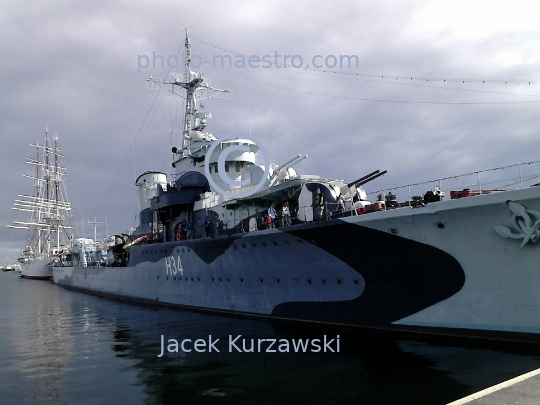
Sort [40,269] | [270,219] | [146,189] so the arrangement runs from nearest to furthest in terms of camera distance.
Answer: [270,219] < [146,189] < [40,269]

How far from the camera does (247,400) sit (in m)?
6.77

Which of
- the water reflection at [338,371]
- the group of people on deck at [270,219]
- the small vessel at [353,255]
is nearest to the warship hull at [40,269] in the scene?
the small vessel at [353,255]

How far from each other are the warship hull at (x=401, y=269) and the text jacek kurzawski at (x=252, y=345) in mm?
1680

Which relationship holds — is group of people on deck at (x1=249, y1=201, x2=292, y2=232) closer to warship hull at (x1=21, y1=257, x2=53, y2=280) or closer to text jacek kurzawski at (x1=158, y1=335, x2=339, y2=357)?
text jacek kurzawski at (x1=158, y1=335, x2=339, y2=357)

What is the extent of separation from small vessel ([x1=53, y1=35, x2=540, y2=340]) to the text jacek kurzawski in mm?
1743

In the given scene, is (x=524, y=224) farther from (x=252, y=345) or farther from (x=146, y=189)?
(x=146, y=189)

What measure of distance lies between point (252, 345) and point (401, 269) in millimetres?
4384

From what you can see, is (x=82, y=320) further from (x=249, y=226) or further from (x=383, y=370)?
(x=383, y=370)

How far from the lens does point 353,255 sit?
11.2 meters

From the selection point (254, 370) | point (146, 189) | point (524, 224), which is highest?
point (146, 189)

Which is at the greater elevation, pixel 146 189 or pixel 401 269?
pixel 146 189

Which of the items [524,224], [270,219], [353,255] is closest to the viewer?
[524,224]

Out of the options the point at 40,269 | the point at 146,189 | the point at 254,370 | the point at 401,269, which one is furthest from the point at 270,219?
the point at 40,269

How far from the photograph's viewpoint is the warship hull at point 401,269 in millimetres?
8781
